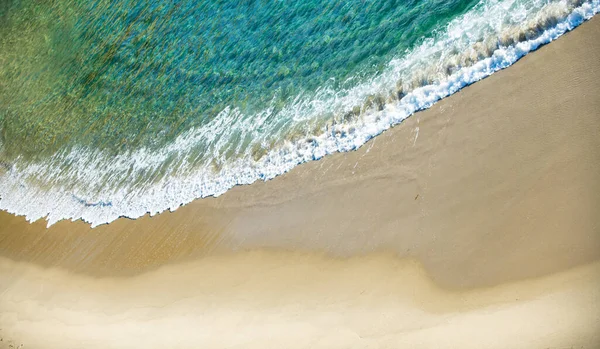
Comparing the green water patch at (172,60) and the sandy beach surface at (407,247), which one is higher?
the green water patch at (172,60)

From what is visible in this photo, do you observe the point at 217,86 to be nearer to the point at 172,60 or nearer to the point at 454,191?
the point at 172,60

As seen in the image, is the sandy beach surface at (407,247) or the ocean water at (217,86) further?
the ocean water at (217,86)

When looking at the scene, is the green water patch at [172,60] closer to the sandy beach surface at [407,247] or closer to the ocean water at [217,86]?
the ocean water at [217,86]

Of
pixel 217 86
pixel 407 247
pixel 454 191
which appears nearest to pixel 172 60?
pixel 217 86

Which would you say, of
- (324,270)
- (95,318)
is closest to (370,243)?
(324,270)

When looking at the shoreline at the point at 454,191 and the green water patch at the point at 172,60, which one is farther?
the green water patch at the point at 172,60

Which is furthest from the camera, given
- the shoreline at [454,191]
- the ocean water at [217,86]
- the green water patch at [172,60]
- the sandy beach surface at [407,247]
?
the green water patch at [172,60]

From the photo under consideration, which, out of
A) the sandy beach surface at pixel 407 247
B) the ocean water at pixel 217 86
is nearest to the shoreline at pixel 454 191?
the sandy beach surface at pixel 407 247

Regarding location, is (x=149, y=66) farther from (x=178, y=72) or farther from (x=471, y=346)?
(x=471, y=346)

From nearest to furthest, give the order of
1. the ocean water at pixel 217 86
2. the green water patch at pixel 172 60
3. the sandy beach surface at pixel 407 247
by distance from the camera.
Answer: the sandy beach surface at pixel 407 247 → the ocean water at pixel 217 86 → the green water patch at pixel 172 60
